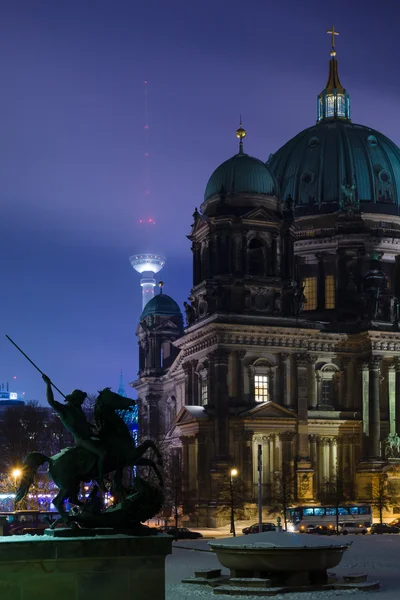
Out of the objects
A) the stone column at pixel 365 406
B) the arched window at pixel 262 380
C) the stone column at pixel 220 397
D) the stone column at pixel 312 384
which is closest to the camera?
the stone column at pixel 220 397

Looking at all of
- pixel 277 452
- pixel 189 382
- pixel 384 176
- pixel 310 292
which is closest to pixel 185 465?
pixel 189 382

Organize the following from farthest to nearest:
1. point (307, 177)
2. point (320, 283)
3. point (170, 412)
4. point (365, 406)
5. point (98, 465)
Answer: point (170, 412) → point (307, 177) → point (320, 283) → point (365, 406) → point (98, 465)

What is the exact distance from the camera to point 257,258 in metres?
100

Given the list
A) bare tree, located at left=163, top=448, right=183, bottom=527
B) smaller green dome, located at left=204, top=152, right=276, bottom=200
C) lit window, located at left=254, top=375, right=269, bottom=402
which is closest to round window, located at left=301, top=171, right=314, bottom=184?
smaller green dome, located at left=204, top=152, right=276, bottom=200

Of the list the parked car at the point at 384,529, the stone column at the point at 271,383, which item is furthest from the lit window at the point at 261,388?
the parked car at the point at 384,529

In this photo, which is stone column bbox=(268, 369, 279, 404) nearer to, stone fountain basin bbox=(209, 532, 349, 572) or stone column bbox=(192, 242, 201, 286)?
stone column bbox=(192, 242, 201, 286)

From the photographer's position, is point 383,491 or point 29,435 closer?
point 383,491

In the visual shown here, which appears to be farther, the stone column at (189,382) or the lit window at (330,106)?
the lit window at (330,106)

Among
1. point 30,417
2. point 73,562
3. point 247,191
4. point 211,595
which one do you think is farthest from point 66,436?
point 73,562

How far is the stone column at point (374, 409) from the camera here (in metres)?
101

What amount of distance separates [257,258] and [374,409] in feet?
57.8

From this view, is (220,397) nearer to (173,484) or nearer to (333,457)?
(173,484)

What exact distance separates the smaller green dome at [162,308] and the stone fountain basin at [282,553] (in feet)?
305

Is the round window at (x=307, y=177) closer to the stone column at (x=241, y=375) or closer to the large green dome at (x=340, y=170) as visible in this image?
the large green dome at (x=340, y=170)
